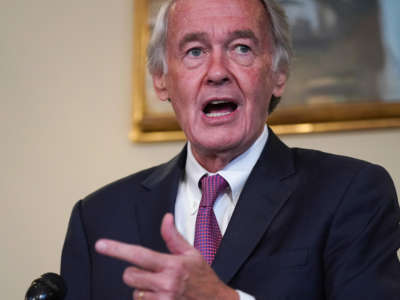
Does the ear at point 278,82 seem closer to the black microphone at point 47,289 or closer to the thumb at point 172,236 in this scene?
the thumb at point 172,236

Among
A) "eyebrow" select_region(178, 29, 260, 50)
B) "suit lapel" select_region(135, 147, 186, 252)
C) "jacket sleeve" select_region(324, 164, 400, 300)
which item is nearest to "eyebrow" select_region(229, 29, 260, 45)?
"eyebrow" select_region(178, 29, 260, 50)

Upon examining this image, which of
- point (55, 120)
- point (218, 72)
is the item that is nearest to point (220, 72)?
point (218, 72)

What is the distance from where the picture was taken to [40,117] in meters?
3.10

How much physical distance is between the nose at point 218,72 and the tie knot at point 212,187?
11.1 inches

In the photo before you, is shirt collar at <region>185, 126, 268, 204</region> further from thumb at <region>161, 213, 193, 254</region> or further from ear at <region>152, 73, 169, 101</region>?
thumb at <region>161, 213, 193, 254</region>

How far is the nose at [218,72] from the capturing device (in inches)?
74.4

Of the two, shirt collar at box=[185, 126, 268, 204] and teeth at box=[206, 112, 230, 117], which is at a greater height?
teeth at box=[206, 112, 230, 117]

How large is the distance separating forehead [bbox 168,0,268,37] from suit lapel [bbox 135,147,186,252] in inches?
16.6

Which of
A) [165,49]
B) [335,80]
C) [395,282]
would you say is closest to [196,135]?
[165,49]

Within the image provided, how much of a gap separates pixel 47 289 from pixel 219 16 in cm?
103

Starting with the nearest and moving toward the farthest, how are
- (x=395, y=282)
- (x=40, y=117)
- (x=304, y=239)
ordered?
(x=395, y=282) → (x=304, y=239) → (x=40, y=117)

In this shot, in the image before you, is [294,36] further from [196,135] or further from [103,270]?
[103,270]

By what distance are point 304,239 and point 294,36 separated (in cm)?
135

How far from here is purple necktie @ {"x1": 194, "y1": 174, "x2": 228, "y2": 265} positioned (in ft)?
5.82
